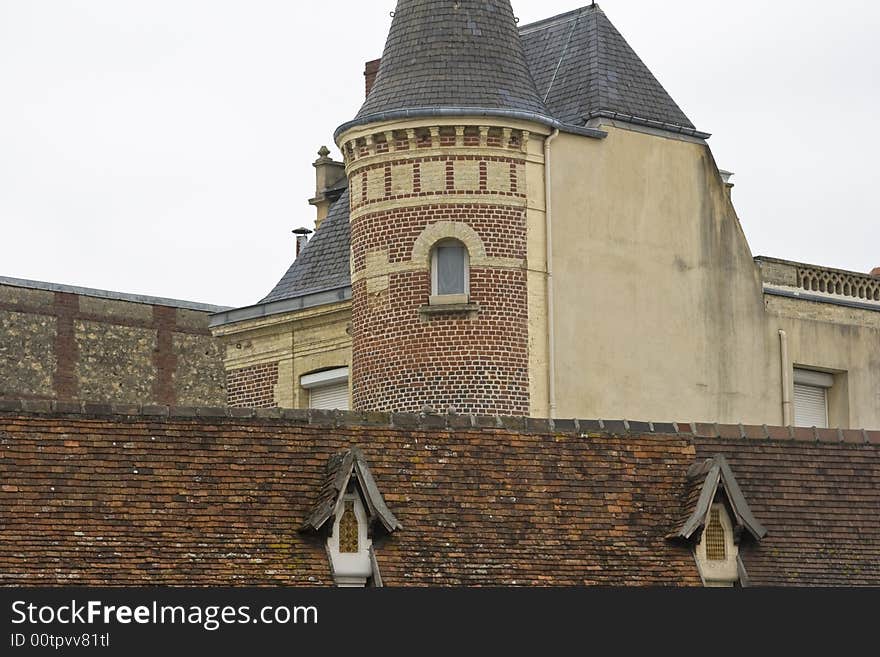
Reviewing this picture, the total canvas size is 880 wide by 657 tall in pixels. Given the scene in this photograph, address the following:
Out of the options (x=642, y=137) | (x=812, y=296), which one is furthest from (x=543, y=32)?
(x=812, y=296)

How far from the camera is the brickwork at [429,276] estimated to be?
43.9 meters

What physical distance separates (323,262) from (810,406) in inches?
412

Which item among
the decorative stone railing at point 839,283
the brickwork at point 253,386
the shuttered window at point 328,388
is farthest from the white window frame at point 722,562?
the brickwork at point 253,386

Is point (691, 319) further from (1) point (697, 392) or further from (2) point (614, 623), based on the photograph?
(2) point (614, 623)

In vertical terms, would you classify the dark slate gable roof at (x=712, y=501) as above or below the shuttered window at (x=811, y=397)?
below

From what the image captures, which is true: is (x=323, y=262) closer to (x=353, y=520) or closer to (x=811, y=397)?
(x=811, y=397)

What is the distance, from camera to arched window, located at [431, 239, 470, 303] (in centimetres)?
4453

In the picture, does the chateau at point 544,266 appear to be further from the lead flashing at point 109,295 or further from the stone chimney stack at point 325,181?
the lead flashing at point 109,295

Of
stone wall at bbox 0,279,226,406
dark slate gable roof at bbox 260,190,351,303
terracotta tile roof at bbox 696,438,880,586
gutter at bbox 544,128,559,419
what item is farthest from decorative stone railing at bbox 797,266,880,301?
stone wall at bbox 0,279,226,406

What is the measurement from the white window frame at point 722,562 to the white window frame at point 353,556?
4.66 meters

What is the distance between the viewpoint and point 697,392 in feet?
156

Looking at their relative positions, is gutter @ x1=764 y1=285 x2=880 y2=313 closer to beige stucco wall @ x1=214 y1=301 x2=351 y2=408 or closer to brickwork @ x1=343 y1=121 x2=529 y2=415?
brickwork @ x1=343 y1=121 x2=529 y2=415

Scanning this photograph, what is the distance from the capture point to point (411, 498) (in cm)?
3384

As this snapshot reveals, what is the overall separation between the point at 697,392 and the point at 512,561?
15.0 meters
